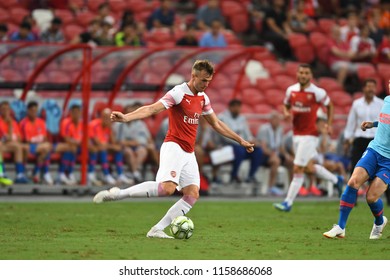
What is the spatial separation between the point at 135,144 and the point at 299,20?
8.85 metres

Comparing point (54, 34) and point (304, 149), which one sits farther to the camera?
point (54, 34)

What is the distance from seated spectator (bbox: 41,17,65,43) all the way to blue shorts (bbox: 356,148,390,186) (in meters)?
15.0

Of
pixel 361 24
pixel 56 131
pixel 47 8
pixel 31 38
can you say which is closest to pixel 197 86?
pixel 56 131

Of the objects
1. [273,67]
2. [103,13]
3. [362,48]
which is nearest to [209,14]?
[273,67]

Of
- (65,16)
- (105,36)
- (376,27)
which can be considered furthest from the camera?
(376,27)

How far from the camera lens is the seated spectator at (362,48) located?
31156 mm

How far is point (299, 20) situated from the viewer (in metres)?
31.5

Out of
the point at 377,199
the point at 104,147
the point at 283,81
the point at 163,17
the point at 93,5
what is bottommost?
the point at 104,147

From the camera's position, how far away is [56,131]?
2411 cm

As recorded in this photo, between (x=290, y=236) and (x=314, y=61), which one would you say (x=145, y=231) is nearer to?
(x=290, y=236)

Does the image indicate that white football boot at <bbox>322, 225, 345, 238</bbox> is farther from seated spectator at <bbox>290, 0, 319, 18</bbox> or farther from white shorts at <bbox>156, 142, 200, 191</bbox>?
seated spectator at <bbox>290, 0, 319, 18</bbox>

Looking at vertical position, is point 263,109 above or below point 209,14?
below

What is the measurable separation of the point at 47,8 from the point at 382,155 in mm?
18140

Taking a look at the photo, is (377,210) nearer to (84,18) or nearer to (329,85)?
(329,85)
